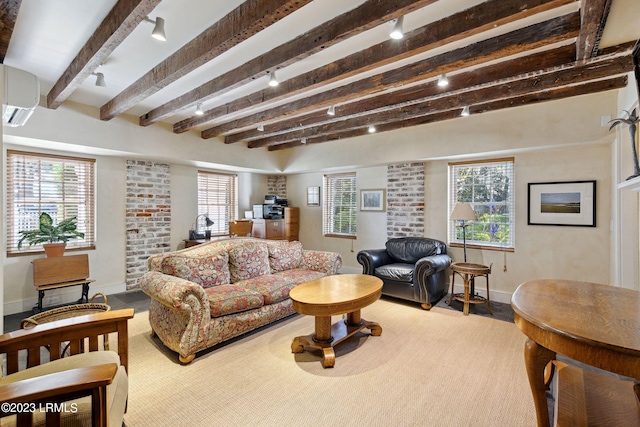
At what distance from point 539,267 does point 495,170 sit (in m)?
1.48

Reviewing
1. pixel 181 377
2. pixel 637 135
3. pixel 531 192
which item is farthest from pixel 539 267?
pixel 181 377

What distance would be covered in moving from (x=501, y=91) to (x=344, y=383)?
3.23m

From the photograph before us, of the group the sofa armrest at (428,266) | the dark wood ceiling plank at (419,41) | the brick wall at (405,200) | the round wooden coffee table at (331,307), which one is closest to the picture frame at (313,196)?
the brick wall at (405,200)

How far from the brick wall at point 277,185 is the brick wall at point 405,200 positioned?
2677 millimetres

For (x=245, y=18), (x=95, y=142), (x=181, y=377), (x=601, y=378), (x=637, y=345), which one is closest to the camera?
(x=637, y=345)

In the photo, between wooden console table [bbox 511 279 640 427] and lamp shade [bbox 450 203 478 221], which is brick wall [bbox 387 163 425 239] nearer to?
lamp shade [bbox 450 203 478 221]

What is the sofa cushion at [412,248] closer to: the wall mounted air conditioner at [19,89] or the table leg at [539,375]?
the table leg at [539,375]

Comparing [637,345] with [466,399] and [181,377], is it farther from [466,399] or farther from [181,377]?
[181,377]

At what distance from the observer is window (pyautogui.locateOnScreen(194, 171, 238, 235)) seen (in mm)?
5660

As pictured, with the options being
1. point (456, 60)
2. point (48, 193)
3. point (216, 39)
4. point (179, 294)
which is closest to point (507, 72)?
point (456, 60)

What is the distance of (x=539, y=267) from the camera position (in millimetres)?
3953

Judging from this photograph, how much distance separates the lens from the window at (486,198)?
4.21 metres

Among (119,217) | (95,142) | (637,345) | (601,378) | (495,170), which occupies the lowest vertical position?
(601,378)

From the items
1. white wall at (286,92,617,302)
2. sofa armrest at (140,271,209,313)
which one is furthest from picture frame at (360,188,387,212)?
sofa armrest at (140,271,209,313)
